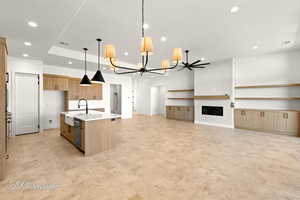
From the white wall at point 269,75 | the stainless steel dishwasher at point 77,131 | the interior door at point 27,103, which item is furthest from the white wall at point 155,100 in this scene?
the stainless steel dishwasher at point 77,131

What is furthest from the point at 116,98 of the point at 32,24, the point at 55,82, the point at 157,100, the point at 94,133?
the point at 32,24

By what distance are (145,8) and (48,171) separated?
3.60 meters

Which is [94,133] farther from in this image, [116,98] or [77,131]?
[116,98]

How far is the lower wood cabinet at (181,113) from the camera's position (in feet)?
25.0

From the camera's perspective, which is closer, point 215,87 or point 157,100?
point 215,87

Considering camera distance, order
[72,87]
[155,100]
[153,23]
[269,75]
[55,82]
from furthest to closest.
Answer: [155,100]
[72,87]
[55,82]
[269,75]
[153,23]

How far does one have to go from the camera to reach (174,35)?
3641 millimetres

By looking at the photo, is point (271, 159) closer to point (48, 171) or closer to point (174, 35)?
point (174, 35)

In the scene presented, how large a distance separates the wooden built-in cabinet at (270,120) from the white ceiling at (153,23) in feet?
8.01

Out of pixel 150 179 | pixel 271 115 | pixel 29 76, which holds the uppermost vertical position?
pixel 29 76

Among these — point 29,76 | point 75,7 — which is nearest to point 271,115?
point 75,7

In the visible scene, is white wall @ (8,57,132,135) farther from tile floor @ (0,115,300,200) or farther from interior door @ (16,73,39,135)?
tile floor @ (0,115,300,200)

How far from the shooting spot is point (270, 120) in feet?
16.6

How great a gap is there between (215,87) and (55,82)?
24.1 ft
